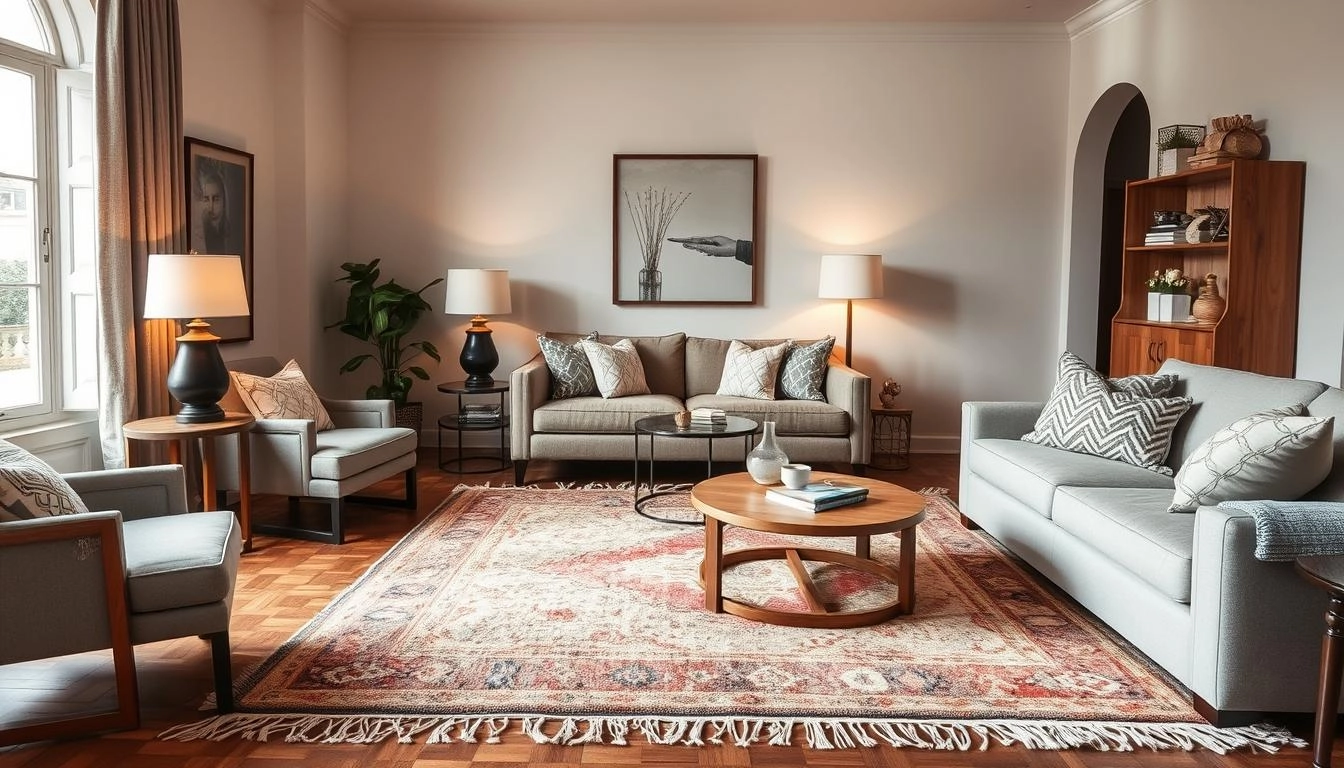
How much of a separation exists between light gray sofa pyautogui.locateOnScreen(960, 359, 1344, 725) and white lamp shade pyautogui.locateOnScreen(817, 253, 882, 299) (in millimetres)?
1819

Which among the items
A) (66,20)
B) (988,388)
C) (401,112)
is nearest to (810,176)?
(988,388)

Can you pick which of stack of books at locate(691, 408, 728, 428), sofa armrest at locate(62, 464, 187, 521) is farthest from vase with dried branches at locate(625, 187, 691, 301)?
sofa armrest at locate(62, 464, 187, 521)

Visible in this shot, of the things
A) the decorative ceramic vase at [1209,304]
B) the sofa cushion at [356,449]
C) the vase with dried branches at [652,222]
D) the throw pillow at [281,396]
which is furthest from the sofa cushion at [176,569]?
the decorative ceramic vase at [1209,304]

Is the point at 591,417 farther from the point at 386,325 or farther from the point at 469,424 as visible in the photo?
the point at 386,325

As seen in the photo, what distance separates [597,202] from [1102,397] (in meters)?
3.64

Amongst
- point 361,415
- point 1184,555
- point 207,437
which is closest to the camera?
point 1184,555

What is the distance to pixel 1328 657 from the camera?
221 centimetres

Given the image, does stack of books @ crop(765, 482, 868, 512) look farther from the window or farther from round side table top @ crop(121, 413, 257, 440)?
the window

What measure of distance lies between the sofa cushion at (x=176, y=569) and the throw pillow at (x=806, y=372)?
3.63 m

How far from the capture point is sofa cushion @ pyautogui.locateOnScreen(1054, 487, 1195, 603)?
8.95 ft

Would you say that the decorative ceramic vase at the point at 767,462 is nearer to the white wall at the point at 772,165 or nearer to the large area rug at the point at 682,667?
the large area rug at the point at 682,667

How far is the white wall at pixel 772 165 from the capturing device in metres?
6.42

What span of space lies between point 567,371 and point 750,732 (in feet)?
11.5

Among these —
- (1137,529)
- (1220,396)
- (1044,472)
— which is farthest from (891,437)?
(1137,529)
